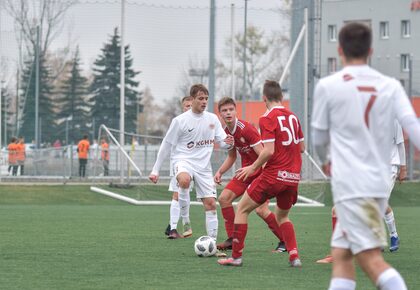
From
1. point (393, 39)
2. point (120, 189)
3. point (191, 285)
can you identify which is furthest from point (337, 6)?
point (191, 285)

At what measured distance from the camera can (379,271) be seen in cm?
581

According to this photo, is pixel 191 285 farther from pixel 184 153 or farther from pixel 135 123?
pixel 135 123

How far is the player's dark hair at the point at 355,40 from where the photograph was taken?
228 inches

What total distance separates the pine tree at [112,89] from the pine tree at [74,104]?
1.90 ft

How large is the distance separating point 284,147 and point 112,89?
73.5 feet

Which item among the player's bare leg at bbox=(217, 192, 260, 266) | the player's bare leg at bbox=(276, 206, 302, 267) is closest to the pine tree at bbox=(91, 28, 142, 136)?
the player's bare leg at bbox=(276, 206, 302, 267)

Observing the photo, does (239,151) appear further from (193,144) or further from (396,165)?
(396,165)

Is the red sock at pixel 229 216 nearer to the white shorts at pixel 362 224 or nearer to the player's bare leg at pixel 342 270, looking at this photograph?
the player's bare leg at pixel 342 270

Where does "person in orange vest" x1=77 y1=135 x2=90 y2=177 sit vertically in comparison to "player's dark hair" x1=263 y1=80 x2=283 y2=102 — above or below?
below

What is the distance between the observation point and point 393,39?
6775cm

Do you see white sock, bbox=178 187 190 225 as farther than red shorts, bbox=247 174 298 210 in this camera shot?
Yes

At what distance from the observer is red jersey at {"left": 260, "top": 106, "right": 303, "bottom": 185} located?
9570 mm

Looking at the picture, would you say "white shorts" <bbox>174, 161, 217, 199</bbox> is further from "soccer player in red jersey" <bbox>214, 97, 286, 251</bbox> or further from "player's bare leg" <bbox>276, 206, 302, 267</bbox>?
"player's bare leg" <bbox>276, 206, 302, 267</bbox>

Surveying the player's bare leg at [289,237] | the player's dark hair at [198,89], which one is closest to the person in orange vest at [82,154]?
the player's dark hair at [198,89]
